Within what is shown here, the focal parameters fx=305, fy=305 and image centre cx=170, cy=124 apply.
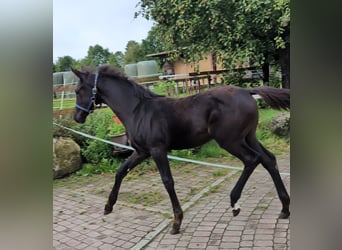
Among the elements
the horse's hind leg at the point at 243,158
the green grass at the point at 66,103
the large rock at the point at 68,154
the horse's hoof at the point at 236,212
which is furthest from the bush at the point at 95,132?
the horse's hoof at the point at 236,212

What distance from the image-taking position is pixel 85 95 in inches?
71.9

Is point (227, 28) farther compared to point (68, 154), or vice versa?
point (68, 154)

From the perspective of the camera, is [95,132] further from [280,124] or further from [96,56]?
[280,124]

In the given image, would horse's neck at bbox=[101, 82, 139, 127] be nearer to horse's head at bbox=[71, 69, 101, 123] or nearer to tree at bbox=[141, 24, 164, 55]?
horse's head at bbox=[71, 69, 101, 123]

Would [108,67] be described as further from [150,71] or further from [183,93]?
[183,93]

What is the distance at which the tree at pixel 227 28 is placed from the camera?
1.66m

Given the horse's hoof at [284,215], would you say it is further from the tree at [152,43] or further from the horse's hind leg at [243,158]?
the tree at [152,43]

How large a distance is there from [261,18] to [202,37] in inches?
13.5

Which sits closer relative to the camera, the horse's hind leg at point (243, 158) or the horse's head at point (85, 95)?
the horse's hind leg at point (243, 158)

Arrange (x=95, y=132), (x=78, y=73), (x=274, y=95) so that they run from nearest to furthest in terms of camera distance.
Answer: (x=274, y=95) < (x=78, y=73) < (x=95, y=132)

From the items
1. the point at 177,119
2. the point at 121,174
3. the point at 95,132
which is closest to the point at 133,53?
the point at 177,119

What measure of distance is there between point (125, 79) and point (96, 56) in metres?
0.24

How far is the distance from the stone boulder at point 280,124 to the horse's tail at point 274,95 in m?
0.13
